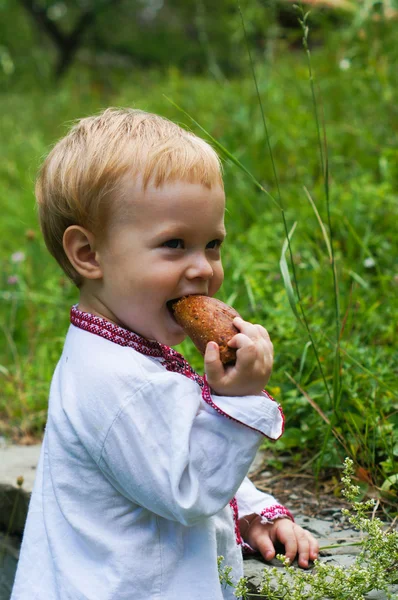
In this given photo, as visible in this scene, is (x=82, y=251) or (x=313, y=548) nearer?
(x=82, y=251)

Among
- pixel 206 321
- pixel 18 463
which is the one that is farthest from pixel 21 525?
pixel 206 321

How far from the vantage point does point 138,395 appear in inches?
59.0

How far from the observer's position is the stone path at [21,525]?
1.90m

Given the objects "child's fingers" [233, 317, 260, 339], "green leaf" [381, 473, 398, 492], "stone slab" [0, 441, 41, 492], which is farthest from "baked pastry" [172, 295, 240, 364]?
"stone slab" [0, 441, 41, 492]

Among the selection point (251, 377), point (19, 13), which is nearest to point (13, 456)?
point (251, 377)

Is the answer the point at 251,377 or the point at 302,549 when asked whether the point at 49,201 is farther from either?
the point at 302,549

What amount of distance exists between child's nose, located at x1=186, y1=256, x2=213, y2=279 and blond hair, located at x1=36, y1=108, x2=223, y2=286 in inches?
6.8

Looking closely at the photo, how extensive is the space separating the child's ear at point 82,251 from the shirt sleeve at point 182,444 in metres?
0.34

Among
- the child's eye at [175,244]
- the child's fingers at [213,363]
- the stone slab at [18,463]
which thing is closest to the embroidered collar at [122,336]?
the child's fingers at [213,363]

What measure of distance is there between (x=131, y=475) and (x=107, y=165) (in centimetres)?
68

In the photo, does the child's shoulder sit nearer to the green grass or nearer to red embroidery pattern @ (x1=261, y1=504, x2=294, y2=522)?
red embroidery pattern @ (x1=261, y1=504, x2=294, y2=522)

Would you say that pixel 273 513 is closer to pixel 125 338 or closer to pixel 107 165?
pixel 125 338

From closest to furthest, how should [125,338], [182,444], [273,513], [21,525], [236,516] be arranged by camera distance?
[182,444] → [125,338] → [236,516] → [273,513] → [21,525]

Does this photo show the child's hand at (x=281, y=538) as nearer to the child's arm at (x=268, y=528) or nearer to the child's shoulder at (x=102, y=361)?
the child's arm at (x=268, y=528)
